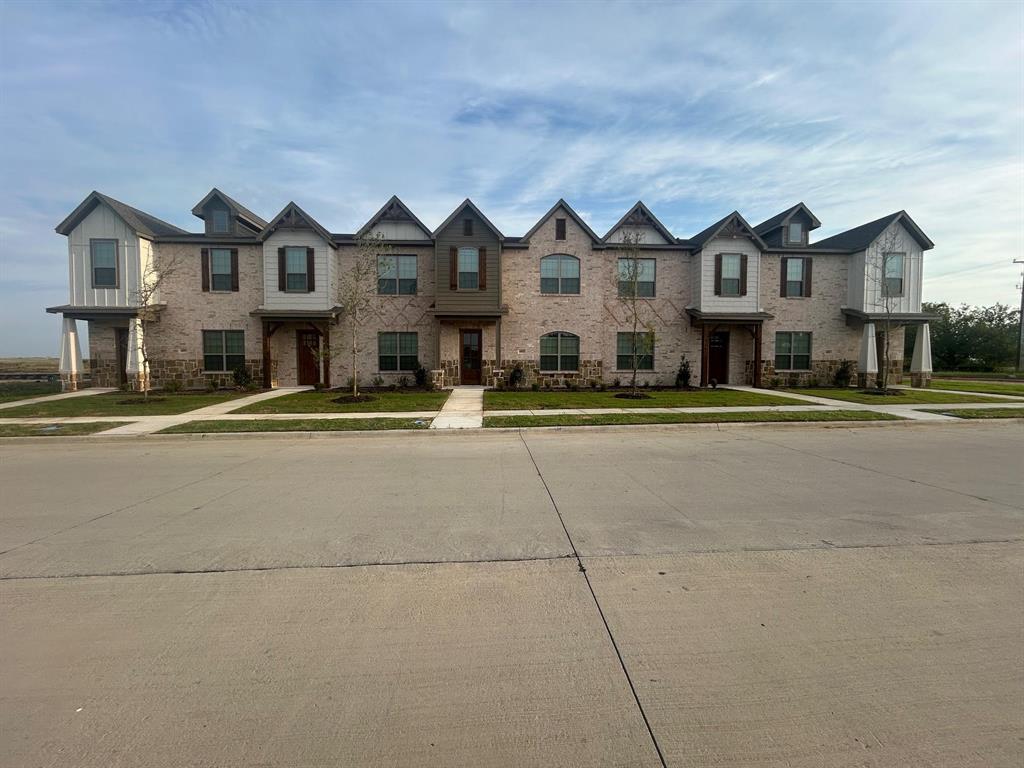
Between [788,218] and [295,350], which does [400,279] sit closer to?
[295,350]

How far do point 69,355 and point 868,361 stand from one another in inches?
1436

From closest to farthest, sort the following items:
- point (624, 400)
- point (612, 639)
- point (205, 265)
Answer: point (612, 639) → point (624, 400) → point (205, 265)

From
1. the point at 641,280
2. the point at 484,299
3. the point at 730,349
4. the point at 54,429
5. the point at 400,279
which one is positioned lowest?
the point at 54,429

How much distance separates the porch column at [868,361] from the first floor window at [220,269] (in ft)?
99.7

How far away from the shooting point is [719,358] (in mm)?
25359

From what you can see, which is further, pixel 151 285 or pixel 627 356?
pixel 627 356

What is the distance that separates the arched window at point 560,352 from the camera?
78.0 ft

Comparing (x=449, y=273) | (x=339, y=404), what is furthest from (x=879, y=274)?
(x=339, y=404)

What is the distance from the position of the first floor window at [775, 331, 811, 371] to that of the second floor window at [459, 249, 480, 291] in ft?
51.3

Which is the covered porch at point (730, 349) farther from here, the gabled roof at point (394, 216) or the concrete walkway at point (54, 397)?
the concrete walkway at point (54, 397)

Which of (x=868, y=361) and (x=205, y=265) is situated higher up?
(x=205, y=265)

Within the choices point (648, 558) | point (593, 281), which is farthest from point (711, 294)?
point (648, 558)

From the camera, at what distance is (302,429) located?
12.1 m

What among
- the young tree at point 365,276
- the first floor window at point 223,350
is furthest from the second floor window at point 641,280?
the first floor window at point 223,350
